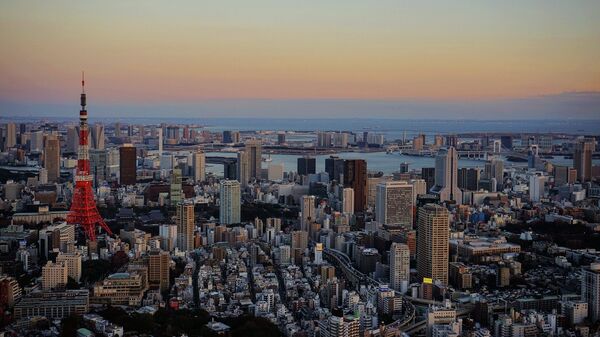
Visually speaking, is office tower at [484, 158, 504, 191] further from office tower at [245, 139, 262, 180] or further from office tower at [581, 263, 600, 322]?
office tower at [581, 263, 600, 322]

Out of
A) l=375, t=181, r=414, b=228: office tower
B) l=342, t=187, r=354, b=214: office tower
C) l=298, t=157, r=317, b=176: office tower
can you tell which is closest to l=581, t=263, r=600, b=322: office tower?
l=375, t=181, r=414, b=228: office tower

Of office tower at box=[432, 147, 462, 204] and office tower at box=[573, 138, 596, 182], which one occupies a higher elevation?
office tower at box=[573, 138, 596, 182]

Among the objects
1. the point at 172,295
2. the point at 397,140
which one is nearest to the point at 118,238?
the point at 172,295

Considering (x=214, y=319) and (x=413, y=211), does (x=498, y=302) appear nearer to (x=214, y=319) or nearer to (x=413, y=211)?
(x=214, y=319)

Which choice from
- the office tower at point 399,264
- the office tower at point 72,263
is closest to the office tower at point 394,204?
the office tower at point 399,264

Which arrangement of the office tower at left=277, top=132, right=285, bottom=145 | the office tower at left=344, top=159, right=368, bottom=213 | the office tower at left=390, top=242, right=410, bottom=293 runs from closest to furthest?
the office tower at left=390, top=242, right=410, bottom=293
the office tower at left=344, top=159, right=368, bottom=213
the office tower at left=277, top=132, right=285, bottom=145

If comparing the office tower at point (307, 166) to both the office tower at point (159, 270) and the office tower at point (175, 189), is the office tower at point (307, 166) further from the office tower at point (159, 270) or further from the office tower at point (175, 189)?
the office tower at point (159, 270)
